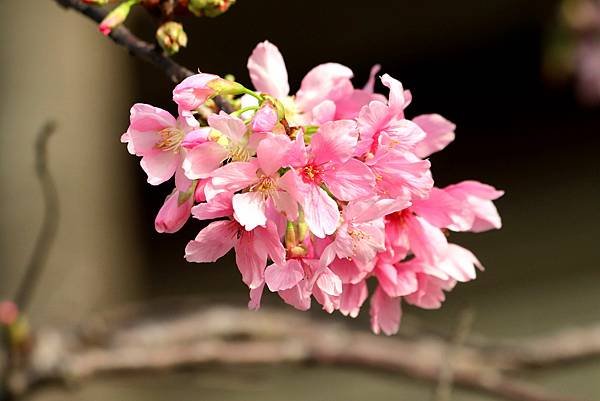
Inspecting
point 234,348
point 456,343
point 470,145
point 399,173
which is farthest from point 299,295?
point 470,145

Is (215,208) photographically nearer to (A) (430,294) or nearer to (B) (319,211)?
(B) (319,211)

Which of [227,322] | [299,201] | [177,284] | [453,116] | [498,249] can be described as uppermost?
[453,116]

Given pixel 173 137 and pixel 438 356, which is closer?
pixel 173 137

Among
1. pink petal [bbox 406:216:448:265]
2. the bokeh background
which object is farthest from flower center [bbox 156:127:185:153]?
the bokeh background

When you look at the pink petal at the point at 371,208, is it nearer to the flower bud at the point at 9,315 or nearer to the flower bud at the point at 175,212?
the flower bud at the point at 175,212

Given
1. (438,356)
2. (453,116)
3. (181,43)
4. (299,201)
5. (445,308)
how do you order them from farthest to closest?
(453,116) → (445,308) → (438,356) → (181,43) → (299,201)

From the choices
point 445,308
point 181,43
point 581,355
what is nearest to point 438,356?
point 581,355

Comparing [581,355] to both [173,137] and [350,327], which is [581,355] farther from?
[173,137]
